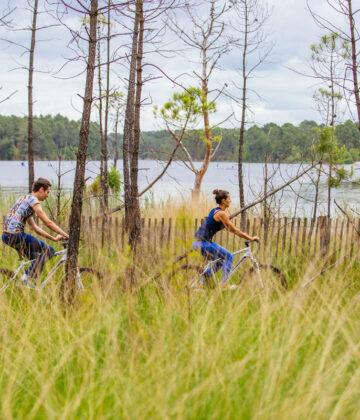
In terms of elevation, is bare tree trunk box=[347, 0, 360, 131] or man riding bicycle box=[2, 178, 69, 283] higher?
bare tree trunk box=[347, 0, 360, 131]

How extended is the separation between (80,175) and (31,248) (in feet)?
4.97

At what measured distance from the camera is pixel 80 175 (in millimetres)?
5602

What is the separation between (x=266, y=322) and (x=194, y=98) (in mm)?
2917

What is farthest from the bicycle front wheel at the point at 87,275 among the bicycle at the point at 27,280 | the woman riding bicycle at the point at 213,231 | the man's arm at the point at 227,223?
the man's arm at the point at 227,223

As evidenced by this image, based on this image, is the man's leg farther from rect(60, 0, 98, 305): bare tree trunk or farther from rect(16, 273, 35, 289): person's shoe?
rect(60, 0, 98, 305): bare tree trunk

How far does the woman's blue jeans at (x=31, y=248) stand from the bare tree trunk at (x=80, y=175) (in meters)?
0.63

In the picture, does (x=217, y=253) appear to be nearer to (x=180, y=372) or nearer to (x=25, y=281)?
(x=25, y=281)

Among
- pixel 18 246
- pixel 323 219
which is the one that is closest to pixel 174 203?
pixel 323 219

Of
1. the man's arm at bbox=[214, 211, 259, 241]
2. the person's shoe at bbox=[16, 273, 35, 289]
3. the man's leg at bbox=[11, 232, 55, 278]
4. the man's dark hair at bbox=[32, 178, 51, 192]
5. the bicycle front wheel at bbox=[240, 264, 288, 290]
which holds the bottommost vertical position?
the person's shoe at bbox=[16, 273, 35, 289]

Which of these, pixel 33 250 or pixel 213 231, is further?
pixel 213 231

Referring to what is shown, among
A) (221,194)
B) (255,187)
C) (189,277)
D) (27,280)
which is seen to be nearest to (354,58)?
(221,194)

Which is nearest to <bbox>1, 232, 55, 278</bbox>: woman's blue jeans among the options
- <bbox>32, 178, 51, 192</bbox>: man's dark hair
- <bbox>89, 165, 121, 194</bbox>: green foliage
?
<bbox>32, 178, 51, 192</bbox>: man's dark hair

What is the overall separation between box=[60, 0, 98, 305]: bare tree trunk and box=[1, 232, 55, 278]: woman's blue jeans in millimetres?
628

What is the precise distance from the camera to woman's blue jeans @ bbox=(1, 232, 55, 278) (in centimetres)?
628
